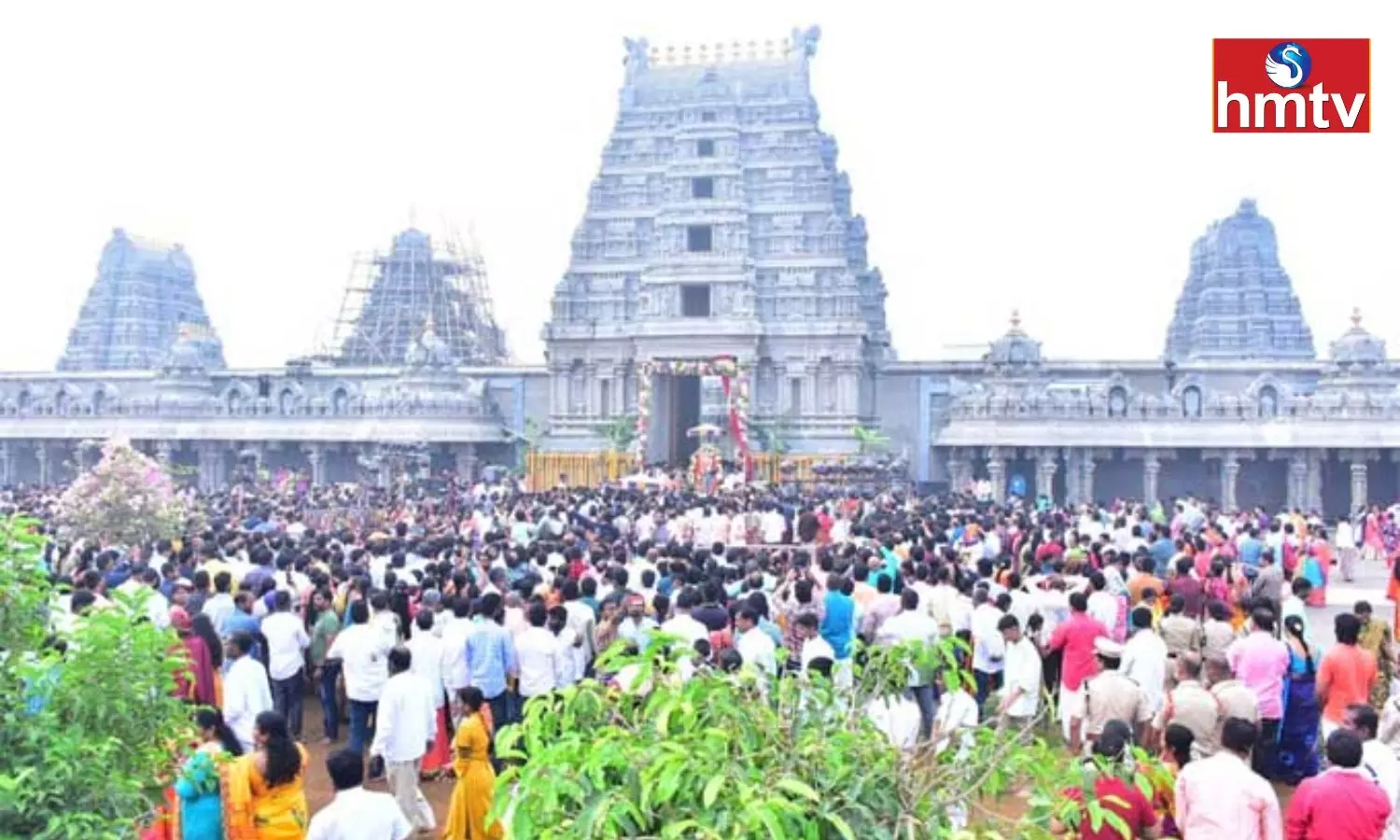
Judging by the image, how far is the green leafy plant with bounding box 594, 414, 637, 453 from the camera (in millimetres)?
39188

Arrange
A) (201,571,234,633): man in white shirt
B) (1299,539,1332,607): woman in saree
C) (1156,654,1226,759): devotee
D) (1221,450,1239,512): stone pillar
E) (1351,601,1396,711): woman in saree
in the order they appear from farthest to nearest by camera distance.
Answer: (1221,450,1239,512): stone pillar
(1299,539,1332,607): woman in saree
(201,571,234,633): man in white shirt
(1351,601,1396,711): woman in saree
(1156,654,1226,759): devotee

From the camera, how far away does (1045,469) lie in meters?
35.2


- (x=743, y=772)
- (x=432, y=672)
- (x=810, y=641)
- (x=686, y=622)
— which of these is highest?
(x=743, y=772)

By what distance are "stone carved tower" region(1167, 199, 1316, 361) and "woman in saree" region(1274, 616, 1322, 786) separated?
41323 millimetres

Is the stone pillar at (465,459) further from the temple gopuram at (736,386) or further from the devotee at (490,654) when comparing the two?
the devotee at (490,654)

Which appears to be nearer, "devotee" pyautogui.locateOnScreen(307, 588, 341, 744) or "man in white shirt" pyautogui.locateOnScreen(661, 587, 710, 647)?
"man in white shirt" pyautogui.locateOnScreen(661, 587, 710, 647)

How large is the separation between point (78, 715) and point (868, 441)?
33.4 metres

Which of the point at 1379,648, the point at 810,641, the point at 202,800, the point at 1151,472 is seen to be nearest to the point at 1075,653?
the point at 810,641

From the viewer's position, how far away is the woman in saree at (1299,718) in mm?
9414

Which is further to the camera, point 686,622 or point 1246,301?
point 1246,301

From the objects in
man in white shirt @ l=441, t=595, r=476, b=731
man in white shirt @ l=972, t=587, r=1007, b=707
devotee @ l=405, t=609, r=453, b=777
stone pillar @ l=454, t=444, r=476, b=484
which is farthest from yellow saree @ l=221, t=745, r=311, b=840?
stone pillar @ l=454, t=444, r=476, b=484

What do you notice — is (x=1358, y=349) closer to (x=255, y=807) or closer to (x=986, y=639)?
(x=986, y=639)

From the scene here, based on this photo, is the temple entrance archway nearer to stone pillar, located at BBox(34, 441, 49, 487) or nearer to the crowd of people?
the crowd of people

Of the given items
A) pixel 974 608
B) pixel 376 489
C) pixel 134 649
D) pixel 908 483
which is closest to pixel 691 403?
pixel 908 483
